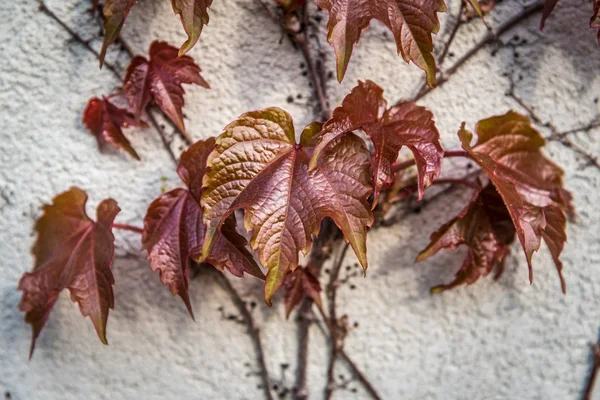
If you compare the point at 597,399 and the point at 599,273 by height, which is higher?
the point at 599,273

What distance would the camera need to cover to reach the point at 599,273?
82 centimetres

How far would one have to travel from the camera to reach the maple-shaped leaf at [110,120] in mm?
775

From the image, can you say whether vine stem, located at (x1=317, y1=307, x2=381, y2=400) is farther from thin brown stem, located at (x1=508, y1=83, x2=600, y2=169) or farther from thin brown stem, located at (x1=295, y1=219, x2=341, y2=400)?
thin brown stem, located at (x1=508, y1=83, x2=600, y2=169)

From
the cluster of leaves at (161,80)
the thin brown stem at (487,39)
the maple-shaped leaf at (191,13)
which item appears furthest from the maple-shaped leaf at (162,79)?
the thin brown stem at (487,39)

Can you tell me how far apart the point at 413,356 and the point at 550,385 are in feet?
0.82

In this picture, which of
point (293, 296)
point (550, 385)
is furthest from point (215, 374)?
point (550, 385)

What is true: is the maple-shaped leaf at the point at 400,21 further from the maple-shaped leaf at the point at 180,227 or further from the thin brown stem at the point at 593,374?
the thin brown stem at the point at 593,374

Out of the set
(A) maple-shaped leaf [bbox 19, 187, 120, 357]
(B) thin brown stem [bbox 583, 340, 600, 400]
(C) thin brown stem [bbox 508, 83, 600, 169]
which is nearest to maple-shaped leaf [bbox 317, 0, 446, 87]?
(C) thin brown stem [bbox 508, 83, 600, 169]

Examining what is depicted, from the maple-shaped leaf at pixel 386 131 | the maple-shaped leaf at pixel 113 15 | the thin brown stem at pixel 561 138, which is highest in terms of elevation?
the thin brown stem at pixel 561 138

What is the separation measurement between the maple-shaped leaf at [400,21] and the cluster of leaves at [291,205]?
0.08 metres

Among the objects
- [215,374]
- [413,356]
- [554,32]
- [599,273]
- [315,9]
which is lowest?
[215,374]

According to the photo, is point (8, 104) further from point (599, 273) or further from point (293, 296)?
point (599, 273)

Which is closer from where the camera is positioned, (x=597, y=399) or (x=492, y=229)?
(x=492, y=229)

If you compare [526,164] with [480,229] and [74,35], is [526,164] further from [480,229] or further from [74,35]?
[74,35]
